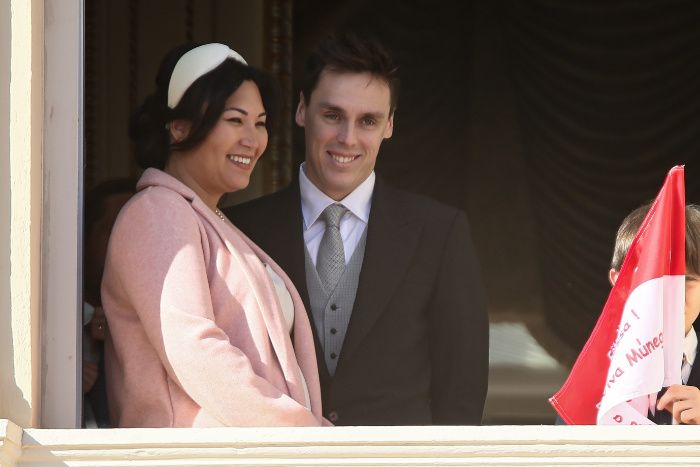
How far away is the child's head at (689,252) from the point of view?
385 cm

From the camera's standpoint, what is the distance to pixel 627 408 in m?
3.64

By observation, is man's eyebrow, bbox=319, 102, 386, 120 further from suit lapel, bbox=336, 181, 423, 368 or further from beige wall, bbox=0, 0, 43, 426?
beige wall, bbox=0, 0, 43, 426

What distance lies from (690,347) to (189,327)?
1.24m

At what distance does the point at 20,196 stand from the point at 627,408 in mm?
1409

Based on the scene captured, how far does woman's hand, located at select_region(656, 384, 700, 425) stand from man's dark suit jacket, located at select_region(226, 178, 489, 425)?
0.60 metres

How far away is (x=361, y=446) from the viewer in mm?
3379

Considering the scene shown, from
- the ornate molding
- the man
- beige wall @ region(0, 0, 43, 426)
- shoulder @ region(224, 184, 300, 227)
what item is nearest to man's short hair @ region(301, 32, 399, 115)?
the man

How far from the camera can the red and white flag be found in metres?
3.63

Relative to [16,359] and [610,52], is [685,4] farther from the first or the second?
[16,359]

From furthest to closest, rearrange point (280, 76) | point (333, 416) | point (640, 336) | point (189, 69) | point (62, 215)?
point (280, 76) → point (333, 416) → point (189, 69) → point (640, 336) → point (62, 215)

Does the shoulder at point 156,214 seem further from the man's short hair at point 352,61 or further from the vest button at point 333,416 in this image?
the man's short hair at point 352,61

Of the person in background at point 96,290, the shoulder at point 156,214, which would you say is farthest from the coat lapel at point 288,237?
the shoulder at point 156,214

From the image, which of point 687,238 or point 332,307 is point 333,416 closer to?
point 332,307

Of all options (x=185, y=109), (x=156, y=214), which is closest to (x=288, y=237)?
(x=185, y=109)
